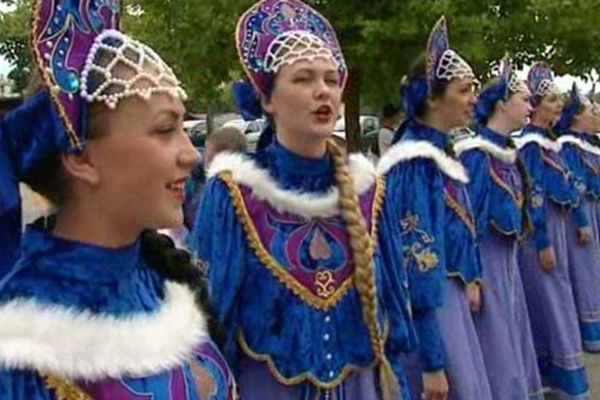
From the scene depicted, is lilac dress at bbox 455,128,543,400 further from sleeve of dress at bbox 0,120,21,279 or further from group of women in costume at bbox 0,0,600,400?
sleeve of dress at bbox 0,120,21,279

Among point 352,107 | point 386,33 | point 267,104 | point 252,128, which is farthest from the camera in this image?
point 252,128

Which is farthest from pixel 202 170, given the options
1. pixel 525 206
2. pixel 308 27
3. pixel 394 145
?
pixel 308 27

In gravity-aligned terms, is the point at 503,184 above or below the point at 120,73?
below

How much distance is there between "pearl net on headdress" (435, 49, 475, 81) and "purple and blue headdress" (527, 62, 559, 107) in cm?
233

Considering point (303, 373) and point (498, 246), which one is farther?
point (498, 246)

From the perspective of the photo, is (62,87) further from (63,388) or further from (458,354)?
(458,354)

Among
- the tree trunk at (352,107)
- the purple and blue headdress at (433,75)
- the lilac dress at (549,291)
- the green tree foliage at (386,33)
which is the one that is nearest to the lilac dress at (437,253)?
the purple and blue headdress at (433,75)

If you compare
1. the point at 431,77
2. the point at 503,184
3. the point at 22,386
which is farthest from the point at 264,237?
the point at 503,184

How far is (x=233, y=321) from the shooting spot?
3.01 m

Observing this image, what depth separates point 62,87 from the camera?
1.87 m

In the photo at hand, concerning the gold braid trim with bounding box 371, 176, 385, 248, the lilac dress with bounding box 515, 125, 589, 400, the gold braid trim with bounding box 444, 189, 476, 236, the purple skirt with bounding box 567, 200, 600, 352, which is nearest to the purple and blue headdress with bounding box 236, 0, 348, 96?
the gold braid trim with bounding box 371, 176, 385, 248

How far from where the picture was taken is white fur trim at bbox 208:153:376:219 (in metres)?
3.04

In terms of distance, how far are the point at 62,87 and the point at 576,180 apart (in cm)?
612

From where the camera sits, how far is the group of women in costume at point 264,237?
190 centimetres
